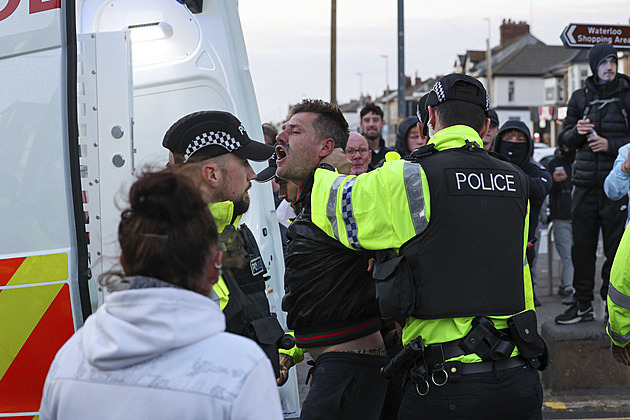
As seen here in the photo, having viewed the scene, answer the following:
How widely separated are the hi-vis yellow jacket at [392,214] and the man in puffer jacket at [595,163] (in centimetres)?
372

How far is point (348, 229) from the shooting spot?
265cm

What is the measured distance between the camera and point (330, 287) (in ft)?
9.80

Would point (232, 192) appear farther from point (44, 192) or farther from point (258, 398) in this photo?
point (258, 398)

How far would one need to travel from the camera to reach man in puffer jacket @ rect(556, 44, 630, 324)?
594 cm

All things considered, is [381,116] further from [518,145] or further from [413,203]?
[413,203]

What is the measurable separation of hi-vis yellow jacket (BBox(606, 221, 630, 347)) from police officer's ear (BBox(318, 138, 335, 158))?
135 centimetres

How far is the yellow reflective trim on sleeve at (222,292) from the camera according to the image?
2.66m

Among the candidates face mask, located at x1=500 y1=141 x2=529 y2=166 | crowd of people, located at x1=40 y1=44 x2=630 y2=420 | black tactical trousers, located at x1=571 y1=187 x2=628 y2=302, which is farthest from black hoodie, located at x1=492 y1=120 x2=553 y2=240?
crowd of people, located at x1=40 y1=44 x2=630 y2=420

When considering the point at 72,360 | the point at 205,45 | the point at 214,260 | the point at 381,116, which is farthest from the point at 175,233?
the point at 381,116

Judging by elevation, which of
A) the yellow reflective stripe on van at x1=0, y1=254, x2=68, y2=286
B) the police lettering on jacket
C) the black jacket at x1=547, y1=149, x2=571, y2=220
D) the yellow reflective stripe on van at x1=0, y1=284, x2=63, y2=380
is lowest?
the black jacket at x1=547, y1=149, x2=571, y2=220

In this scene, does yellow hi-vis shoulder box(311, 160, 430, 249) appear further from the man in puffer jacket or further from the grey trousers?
the grey trousers

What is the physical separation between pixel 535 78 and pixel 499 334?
7530 cm

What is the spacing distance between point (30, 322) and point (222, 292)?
0.79 m

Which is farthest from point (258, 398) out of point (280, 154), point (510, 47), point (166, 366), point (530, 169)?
point (510, 47)
